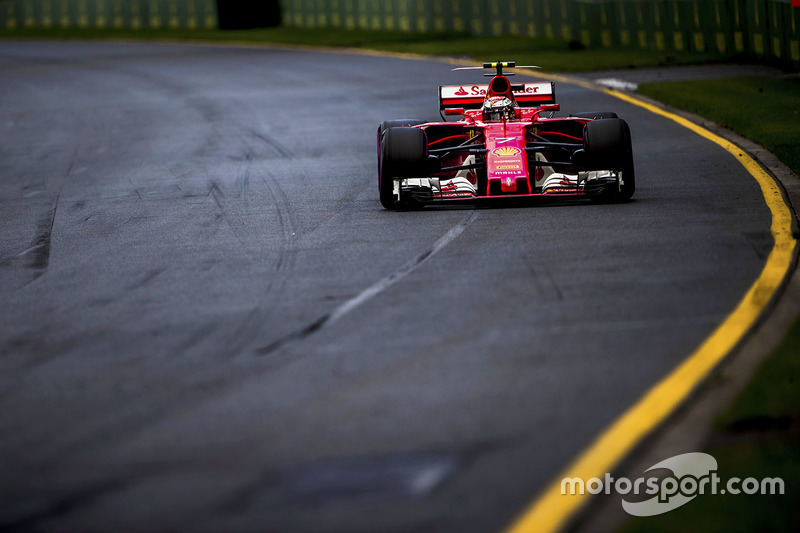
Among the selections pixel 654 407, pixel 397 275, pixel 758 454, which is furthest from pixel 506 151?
pixel 758 454

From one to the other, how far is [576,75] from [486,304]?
16.3 meters

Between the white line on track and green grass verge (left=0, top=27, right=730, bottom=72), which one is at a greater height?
green grass verge (left=0, top=27, right=730, bottom=72)

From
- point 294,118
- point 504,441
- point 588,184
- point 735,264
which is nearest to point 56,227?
point 588,184

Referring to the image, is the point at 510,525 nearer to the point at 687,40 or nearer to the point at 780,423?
the point at 780,423

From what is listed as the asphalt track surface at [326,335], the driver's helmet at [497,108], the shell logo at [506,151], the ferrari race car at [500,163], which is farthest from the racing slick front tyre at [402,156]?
the driver's helmet at [497,108]

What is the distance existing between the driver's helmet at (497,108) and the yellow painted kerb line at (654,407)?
3.37m

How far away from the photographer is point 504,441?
488 cm

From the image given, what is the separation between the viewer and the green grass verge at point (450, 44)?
81.1ft

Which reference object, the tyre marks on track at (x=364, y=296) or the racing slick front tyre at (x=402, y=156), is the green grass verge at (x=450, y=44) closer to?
the racing slick front tyre at (x=402, y=156)

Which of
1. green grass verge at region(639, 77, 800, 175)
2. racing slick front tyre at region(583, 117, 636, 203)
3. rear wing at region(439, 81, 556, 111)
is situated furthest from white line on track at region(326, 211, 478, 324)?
green grass verge at region(639, 77, 800, 175)

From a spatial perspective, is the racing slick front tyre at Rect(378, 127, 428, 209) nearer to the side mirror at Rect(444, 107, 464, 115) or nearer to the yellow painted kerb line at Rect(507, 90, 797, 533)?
the side mirror at Rect(444, 107, 464, 115)

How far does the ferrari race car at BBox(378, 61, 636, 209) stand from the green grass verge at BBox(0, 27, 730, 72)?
12.9 meters
